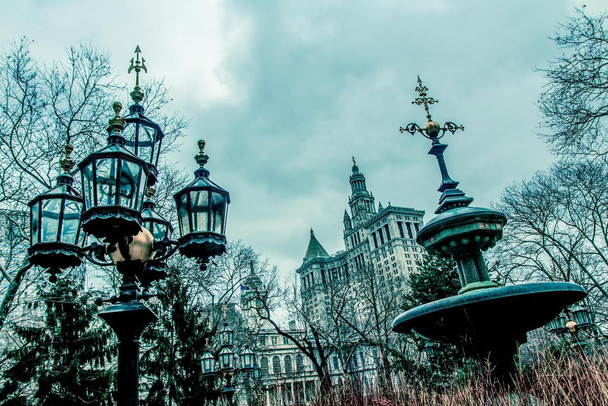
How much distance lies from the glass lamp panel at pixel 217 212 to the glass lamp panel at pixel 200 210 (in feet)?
0.23

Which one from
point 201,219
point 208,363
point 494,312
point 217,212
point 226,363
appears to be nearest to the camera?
point 201,219

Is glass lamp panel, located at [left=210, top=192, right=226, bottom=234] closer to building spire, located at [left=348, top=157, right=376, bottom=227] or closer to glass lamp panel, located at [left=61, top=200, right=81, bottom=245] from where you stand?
glass lamp panel, located at [left=61, top=200, right=81, bottom=245]

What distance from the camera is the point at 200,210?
188 inches

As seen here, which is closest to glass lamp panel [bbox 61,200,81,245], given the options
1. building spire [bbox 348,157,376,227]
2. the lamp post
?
the lamp post

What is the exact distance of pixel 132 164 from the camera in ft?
13.8

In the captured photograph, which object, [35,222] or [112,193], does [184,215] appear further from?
[35,222]

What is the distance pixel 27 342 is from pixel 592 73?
66.3 ft

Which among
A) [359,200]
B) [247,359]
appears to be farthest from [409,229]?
[247,359]

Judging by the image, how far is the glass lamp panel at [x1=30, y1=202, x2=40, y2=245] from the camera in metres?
4.84

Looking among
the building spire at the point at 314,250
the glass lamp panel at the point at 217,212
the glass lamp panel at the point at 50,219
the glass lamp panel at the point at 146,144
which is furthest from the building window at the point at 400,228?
the glass lamp panel at the point at 50,219

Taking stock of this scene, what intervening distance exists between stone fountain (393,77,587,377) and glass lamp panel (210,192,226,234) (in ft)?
11.1

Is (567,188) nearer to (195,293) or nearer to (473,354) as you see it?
(473,354)

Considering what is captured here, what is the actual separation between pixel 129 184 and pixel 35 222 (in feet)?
5.74

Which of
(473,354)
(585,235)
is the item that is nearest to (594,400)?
(473,354)
